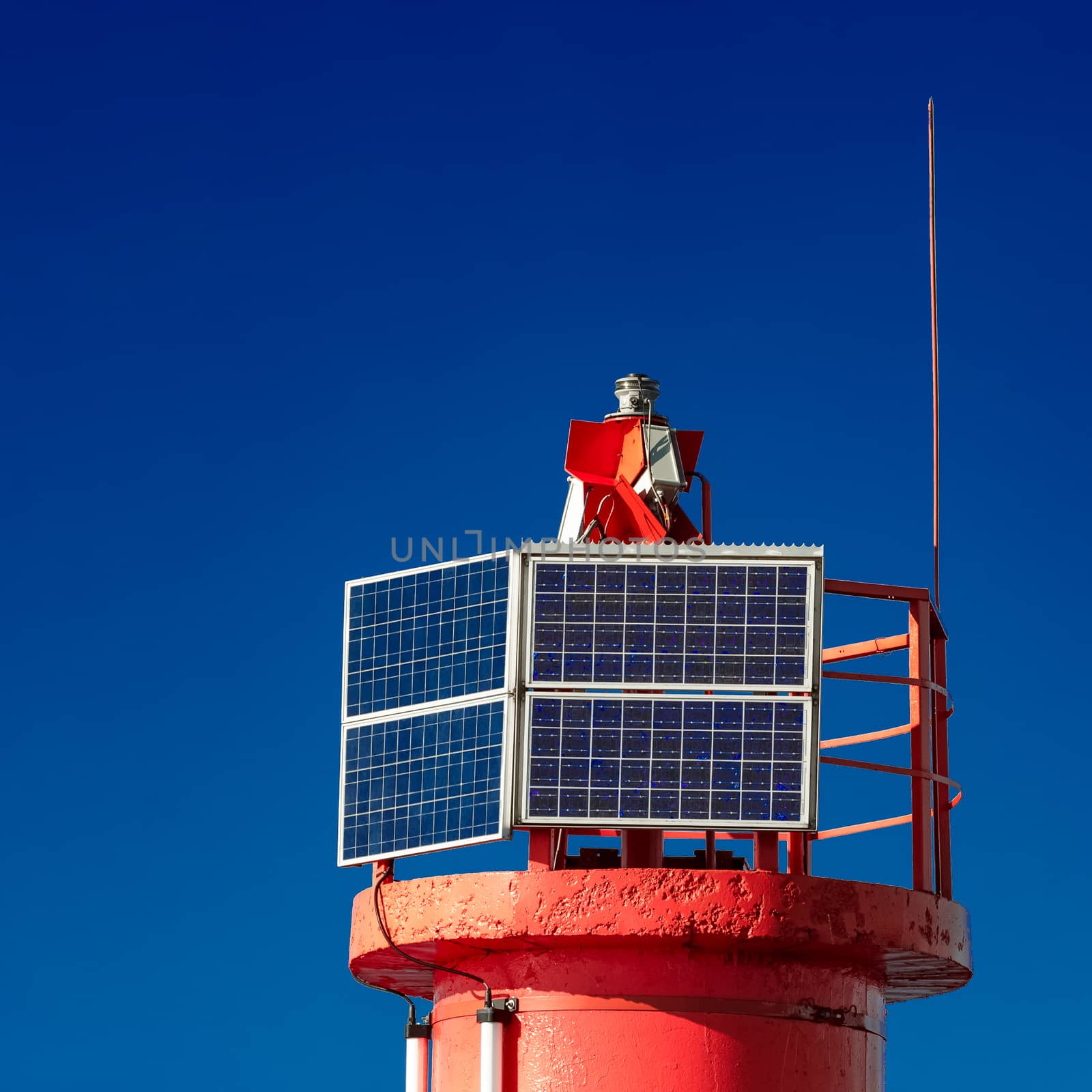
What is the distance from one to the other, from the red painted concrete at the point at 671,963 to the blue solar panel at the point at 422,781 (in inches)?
19.3

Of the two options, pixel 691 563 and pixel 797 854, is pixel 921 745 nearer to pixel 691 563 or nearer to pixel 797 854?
pixel 797 854

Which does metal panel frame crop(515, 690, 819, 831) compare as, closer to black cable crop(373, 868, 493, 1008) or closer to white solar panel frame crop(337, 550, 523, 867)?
white solar panel frame crop(337, 550, 523, 867)

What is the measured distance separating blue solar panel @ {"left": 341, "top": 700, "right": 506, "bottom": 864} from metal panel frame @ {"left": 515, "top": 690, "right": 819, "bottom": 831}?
212 mm

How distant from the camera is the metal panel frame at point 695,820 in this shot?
1858cm

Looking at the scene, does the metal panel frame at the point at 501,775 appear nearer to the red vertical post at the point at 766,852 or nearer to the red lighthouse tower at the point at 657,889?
the red lighthouse tower at the point at 657,889

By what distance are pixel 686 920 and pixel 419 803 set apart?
9.32 feet

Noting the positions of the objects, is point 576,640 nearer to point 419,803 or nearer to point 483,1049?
point 419,803

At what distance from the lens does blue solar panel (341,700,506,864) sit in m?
19.0

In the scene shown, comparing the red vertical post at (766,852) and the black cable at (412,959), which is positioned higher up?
the red vertical post at (766,852)

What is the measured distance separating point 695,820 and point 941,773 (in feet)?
10.7

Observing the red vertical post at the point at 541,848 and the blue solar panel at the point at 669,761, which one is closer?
the blue solar panel at the point at 669,761

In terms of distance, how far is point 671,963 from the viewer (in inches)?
734

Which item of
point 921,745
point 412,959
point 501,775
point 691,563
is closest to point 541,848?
point 501,775

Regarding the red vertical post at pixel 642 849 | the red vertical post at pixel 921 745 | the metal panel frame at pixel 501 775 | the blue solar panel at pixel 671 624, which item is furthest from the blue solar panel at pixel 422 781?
the red vertical post at pixel 921 745
